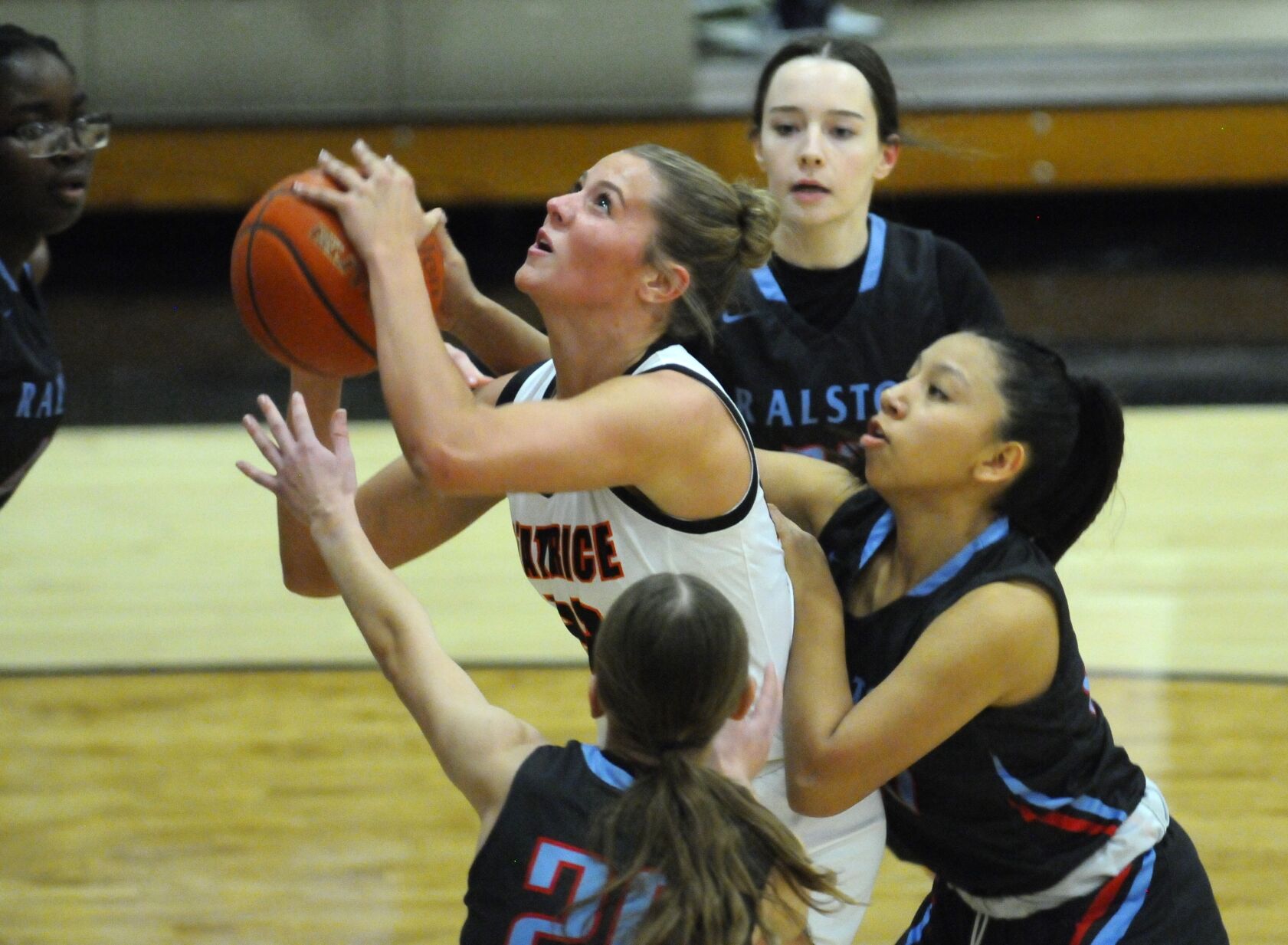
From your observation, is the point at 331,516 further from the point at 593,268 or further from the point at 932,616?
the point at 932,616

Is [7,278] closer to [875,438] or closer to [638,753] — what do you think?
[875,438]

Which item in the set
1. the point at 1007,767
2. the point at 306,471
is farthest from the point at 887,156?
the point at 306,471

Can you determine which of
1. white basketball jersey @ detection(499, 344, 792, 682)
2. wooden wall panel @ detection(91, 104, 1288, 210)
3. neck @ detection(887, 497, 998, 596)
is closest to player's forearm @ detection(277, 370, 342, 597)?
white basketball jersey @ detection(499, 344, 792, 682)

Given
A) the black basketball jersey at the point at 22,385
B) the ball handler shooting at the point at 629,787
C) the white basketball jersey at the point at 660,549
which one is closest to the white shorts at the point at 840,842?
the white basketball jersey at the point at 660,549

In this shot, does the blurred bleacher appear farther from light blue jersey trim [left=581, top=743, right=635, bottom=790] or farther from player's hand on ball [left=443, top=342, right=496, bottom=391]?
light blue jersey trim [left=581, top=743, right=635, bottom=790]

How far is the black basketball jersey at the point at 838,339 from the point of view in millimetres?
3258

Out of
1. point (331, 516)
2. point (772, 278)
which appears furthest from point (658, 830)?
point (772, 278)

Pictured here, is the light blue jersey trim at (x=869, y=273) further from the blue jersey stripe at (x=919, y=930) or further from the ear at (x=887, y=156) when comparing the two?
the blue jersey stripe at (x=919, y=930)

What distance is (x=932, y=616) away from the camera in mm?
2281

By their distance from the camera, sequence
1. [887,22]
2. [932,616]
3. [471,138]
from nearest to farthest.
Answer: [932,616] → [471,138] → [887,22]

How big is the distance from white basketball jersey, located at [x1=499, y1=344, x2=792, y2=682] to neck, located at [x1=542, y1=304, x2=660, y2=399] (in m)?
0.05

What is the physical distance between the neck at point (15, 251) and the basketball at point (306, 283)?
1.18 meters

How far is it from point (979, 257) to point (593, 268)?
6632mm

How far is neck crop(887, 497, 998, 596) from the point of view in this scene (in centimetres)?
236
